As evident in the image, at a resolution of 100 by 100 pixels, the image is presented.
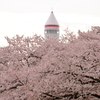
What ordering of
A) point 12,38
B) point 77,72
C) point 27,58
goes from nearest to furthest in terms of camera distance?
point 77,72 < point 27,58 < point 12,38

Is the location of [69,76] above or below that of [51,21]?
below

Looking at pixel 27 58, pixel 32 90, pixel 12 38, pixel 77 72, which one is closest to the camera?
pixel 77 72

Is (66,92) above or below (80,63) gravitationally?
below

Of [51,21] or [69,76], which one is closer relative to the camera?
[69,76]

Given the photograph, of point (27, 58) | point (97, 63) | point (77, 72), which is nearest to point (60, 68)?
point (77, 72)

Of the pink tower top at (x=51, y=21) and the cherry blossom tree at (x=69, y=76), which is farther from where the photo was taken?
the pink tower top at (x=51, y=21)

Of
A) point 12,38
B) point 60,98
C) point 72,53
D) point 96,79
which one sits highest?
point 12,38

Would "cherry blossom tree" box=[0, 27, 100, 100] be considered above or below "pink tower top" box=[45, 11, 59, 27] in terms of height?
below

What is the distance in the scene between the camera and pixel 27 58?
80.2ft

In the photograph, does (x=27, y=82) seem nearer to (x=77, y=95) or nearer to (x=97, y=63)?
(x=77, y=95)

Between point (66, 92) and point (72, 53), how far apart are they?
2343 millimetres

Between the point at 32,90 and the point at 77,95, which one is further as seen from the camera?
the point at 32,90

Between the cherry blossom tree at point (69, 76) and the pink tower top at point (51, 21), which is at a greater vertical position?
the pink tower top at point (51, 21)

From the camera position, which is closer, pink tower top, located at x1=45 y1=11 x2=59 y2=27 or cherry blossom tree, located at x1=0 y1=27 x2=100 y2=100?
cherry blossom tree, located at x1=0 y1=27 x2=100 y2=100
